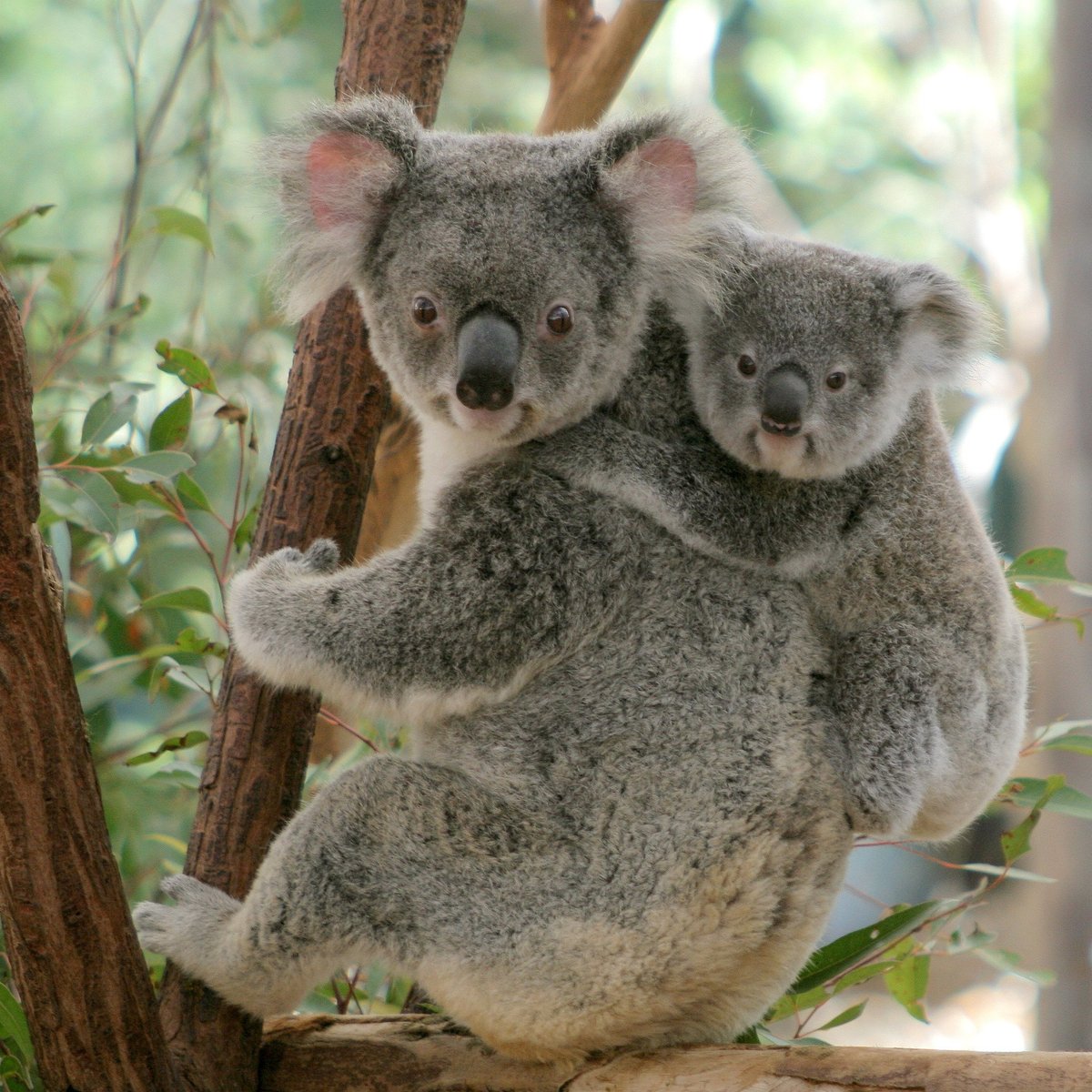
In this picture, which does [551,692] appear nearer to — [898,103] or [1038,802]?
[1038,802]

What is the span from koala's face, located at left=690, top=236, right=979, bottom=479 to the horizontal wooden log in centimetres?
98

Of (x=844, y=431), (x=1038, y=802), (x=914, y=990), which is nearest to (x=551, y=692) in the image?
(x=844, y=431)

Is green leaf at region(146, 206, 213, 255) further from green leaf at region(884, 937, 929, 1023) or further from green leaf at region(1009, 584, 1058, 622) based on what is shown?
green leaf at region(884, 937, 929, 1023)

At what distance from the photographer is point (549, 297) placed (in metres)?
2.19

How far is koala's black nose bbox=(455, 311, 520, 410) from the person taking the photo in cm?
208

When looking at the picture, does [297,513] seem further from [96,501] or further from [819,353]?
[819,353]

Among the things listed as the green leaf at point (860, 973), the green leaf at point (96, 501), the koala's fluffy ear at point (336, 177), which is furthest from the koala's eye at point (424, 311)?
the green leaf at point (860, 973)

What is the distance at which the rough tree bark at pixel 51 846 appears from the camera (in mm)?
1823

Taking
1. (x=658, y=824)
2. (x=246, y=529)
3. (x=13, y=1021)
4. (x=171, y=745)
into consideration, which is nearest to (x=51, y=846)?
(x=13, y=1021)

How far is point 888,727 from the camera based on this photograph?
217cm

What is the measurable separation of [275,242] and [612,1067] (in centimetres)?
172

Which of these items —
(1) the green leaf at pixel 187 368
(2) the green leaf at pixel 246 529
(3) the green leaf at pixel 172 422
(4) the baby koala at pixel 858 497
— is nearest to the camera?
(4) the baby koala at pixel 858 497

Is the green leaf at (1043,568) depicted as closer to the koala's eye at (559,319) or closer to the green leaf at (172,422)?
the koala's eye at (559,319)

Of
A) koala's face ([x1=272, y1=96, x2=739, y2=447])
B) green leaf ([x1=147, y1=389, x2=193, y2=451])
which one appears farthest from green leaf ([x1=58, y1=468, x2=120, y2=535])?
koala's face ([x1=272, y1=96, x2=739, y2=447])
